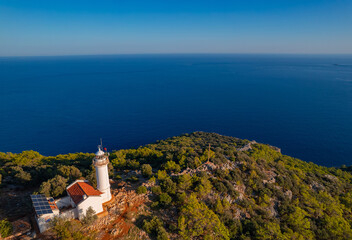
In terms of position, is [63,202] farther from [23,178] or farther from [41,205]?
[23,178]

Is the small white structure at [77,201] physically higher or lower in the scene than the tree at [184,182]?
higher

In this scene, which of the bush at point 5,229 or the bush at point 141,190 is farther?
the bush at point 141,190

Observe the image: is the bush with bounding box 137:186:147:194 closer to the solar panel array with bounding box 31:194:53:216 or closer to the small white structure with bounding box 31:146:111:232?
the small white structure with bounding box 31:146:111:232

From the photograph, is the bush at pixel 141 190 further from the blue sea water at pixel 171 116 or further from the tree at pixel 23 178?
the blue sea water at pixel 171 116

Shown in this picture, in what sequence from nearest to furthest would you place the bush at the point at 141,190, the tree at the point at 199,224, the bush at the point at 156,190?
the tree at the point at 199,224, the bush at the point at 141,190, the bush at the point at 156,190

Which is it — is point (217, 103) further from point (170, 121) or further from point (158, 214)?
point (158, 214)

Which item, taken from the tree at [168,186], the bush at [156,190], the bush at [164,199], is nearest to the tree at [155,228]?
the bush at [164,199]

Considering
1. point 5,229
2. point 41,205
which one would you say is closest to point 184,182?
point 41,205
